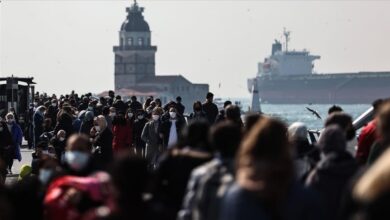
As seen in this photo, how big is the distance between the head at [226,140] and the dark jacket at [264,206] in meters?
1.35

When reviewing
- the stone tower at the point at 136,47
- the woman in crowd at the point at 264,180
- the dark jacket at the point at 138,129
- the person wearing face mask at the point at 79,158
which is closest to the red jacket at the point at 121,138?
the dark jacket at the point at 138,129

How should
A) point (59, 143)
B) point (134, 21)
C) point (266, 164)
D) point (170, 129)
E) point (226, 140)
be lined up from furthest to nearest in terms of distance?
point (134, 21) → point (170, 129) → point (59, 143) → point (226, 140) → point (266, 164)

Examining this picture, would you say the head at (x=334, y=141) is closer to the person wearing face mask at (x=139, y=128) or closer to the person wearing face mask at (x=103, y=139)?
the person wearing face mask at (x=103, y=139)

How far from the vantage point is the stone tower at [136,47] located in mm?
189250

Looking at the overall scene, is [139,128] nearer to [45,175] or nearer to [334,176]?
[45,175]

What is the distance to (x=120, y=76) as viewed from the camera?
194375 millimetres

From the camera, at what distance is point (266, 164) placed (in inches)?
241

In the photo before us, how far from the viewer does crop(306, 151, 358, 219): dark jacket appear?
8.43 metres

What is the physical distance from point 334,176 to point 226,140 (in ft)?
3.52

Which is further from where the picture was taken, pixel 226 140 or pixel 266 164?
pixel 226 140

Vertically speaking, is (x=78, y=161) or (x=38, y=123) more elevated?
(x=78, y=161)

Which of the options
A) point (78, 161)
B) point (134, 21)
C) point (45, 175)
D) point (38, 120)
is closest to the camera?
point (78, 161)

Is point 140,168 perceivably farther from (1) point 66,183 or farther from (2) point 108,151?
(2) point 108,151

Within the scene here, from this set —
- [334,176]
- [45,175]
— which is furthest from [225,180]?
[45,175]
